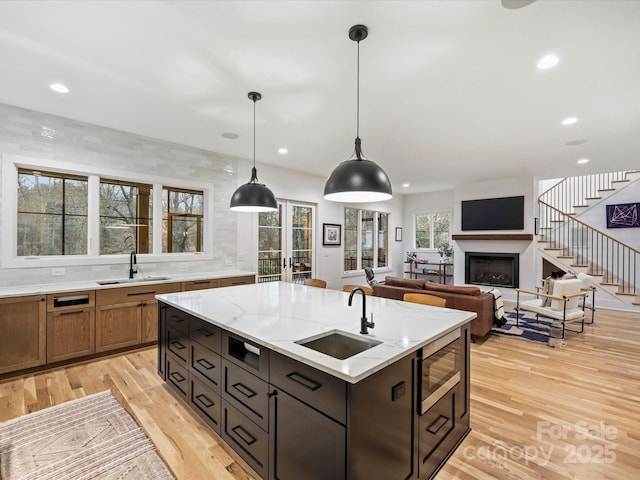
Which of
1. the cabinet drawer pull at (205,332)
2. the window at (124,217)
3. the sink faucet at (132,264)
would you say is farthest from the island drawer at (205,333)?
the window at (124,217)

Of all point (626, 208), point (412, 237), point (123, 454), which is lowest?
point (123, 454)

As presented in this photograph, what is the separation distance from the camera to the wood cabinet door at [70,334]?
328 cm

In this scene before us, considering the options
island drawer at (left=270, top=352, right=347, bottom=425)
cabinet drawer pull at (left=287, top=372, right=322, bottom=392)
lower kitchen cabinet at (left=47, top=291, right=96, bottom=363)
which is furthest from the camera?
lower kitchen cabinet at (left=47, top=291, right=96, bottom=363)

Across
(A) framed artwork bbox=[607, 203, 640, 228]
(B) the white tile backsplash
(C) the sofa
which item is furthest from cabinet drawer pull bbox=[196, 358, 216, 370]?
(A) framed artwork bbox=[607, 203, 640, 228]

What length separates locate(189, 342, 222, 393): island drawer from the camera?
82.4 inches

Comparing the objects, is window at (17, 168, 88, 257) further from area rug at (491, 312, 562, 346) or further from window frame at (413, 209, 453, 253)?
window frame at (413, 209, 453, 253)

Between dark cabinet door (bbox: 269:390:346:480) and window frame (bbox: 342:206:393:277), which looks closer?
dark cabinet door (bbox: 269:390:346:480)

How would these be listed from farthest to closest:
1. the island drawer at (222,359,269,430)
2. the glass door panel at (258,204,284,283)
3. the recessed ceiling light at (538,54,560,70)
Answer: the glass door panel at (258,204,284,283)
the recessed ceiling light at (538,54,560,70)
the island drawer at (222,359,269,430)

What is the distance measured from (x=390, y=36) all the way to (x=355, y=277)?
6.20 meters

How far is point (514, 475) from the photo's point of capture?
1860 millimetres

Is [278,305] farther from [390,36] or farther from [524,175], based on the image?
[524,175]

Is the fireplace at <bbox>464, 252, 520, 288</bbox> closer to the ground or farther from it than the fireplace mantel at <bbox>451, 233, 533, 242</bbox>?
closer to the ground

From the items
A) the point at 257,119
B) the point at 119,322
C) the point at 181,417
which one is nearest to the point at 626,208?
the point at 257,119

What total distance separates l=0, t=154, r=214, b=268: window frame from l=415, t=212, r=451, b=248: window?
664 centimetres
